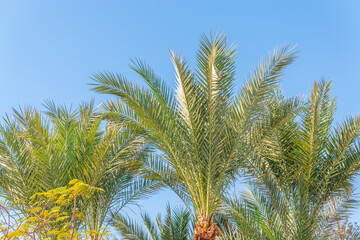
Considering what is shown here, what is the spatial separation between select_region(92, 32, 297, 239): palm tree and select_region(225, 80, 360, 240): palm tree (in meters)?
1.33

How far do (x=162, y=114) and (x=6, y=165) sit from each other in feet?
10.7

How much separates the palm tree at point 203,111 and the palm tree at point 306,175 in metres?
1.33

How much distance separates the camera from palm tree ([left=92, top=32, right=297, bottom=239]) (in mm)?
7750

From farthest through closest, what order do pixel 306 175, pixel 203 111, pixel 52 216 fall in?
pixel 306 175 → pixel 203 111 → pixel 52 216

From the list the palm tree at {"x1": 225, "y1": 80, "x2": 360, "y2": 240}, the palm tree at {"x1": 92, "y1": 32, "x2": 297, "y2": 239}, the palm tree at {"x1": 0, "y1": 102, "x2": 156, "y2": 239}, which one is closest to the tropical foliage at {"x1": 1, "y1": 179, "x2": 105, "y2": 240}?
the palm tree at {"x1": 0, "y1": 102, "x2": 156, "y2": 239}

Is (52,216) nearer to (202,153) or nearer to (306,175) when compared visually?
(202,153)

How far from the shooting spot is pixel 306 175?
9547 millimetres

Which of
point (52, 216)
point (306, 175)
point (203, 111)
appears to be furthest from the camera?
point (306, 175)

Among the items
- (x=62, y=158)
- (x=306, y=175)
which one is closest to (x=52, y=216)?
(x=62, y=158)

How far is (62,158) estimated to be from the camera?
8031 mm

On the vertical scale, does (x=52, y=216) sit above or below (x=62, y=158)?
below

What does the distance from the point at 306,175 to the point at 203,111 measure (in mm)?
3334

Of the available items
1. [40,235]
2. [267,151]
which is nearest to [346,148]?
[267,151]

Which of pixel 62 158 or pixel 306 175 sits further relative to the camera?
pixel 306 175
